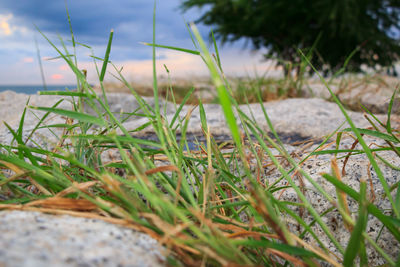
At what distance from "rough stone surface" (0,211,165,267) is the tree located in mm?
10785

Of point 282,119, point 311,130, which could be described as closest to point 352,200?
point 311,130

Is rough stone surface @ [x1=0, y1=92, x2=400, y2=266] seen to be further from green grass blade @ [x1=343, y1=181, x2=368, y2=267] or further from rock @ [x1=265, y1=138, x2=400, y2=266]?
green grass blade @ [x1=343, y1=181, x2=368, y2=267]

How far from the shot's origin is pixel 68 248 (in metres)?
0.36

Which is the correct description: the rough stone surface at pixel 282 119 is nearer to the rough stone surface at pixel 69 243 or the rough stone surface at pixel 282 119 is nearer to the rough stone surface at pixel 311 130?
the rough stone surface at pixel 311 130

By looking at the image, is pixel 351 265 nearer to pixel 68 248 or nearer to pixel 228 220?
pixel 228 220

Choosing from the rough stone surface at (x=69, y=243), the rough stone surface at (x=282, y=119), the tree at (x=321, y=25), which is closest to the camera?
the rough stone surface at (x=69, y=243)

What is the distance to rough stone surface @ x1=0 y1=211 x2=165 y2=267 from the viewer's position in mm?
336

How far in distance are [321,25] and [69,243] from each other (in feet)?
40.6

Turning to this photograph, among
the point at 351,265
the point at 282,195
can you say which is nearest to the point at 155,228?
the point at 351,265

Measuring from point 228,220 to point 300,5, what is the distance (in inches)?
486

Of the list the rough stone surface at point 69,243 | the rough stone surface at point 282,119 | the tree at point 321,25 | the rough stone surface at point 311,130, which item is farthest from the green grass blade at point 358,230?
the tree at point 321,25

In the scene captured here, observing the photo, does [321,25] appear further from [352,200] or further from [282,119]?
[352,200]

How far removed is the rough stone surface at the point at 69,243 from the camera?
0.34 meters

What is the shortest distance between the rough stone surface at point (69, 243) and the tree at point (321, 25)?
35.4ft
